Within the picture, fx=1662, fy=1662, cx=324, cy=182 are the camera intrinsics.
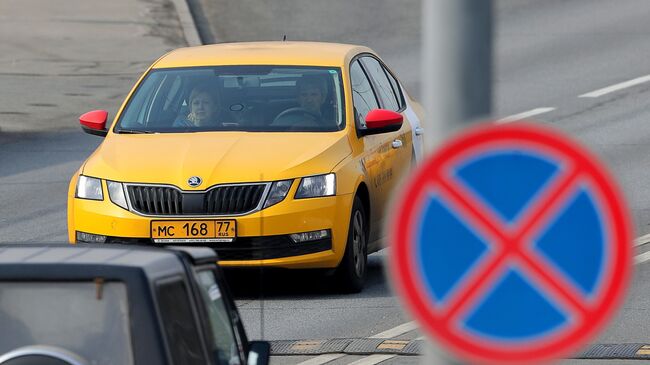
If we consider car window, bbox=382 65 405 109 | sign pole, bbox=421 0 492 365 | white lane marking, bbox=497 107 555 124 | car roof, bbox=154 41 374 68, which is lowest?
white lane marking, bbox=497 107 555 124

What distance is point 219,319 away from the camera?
206 inches

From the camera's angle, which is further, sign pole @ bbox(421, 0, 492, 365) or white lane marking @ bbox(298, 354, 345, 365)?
white lane marking @ bbox(298, 354, 345, 365)

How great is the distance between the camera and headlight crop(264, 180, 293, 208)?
1110cm

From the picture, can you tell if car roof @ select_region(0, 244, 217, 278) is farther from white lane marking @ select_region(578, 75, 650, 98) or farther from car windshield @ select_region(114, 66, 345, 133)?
white lane marking @ select_region(578, 75, 650, 98)

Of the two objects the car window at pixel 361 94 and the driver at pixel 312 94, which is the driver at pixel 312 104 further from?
the car window at pixel 361 94

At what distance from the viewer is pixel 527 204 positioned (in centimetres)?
438

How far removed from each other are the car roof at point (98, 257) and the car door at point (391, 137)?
24.0 ft

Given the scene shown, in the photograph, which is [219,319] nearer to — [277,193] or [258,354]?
[258,354]

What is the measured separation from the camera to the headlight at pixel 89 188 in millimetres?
11328

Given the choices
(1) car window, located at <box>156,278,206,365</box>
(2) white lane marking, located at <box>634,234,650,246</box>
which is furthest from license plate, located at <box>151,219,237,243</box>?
(1) car window, located at <box>156,278,206,365</box>

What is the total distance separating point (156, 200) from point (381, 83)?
2.84 meters

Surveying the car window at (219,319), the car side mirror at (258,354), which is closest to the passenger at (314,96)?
the car side mirror at (258,354)

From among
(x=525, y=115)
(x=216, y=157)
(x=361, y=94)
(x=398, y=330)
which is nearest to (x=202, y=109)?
(x=216, y=157)

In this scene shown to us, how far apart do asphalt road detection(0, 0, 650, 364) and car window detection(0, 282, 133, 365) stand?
15.9 ft
